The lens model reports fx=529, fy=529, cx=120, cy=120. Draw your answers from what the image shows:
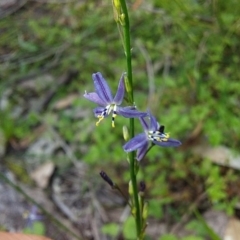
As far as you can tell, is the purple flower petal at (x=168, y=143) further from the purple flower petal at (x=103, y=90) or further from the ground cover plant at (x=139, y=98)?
the ground cover plant at (x=139, y=98)

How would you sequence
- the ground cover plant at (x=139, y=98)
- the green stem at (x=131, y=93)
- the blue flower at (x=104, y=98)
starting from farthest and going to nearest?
the ground cover plant at (x=139, y=98) < the blue flower at (x=104, y=98) < the green stem at (x=131, y=93)

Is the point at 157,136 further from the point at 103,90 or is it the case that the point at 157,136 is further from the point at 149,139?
the point at 103,90

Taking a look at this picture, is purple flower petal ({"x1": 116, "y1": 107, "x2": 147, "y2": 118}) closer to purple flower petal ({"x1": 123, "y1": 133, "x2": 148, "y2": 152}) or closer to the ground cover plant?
purple flower petal ({"x1": 123, "y1": 133, "x2": 148, "y2": 152})

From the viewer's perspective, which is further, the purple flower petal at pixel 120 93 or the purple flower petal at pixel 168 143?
the purple flower petal at pixel 168 143

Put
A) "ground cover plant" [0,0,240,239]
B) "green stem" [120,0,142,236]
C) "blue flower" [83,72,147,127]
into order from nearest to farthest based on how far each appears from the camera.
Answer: "green stem" [120,0,142,236] < "blue flower" [83,72,147,127] < "ground cover plant" [0,0,240,239]

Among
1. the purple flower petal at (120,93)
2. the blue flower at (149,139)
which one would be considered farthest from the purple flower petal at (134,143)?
the purple flower petal at (120,93)

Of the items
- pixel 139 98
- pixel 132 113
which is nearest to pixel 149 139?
pixel 132 113

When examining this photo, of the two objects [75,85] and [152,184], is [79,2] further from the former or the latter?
[152,184]

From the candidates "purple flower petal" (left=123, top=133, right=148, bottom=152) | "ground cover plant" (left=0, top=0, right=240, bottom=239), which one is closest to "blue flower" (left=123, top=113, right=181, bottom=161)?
"purple flower petal" (left=123, top=133, right=148, bottom=152)
